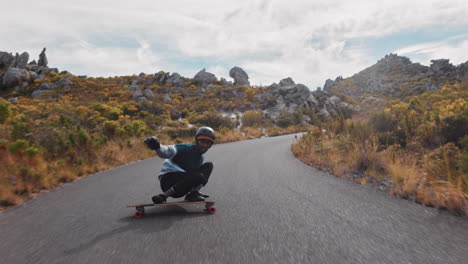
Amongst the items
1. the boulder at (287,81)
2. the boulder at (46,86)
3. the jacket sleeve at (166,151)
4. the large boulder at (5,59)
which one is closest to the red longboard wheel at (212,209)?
the jacket sleeve at (166,151)

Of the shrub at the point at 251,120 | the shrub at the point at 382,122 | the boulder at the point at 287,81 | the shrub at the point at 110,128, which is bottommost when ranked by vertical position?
the shrub at the point at 251,120

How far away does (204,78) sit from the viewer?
225 ft

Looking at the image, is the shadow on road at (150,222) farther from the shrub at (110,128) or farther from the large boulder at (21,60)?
the large boulder at (21,60)

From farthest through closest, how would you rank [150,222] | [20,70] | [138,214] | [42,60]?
[42,60] < [20,70] < [138,214] < [150,222]

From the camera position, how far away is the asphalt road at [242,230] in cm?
227

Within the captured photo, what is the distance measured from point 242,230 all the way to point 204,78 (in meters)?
68.3

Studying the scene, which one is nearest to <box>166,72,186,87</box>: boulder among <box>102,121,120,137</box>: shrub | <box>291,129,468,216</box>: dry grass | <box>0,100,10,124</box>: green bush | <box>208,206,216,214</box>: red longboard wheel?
<box>102,121,120,137</box>: shrub

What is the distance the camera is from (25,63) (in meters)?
60.2

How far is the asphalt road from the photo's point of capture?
89.5 inches

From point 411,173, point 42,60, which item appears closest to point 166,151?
point 411,173

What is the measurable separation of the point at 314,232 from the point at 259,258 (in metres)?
0.93

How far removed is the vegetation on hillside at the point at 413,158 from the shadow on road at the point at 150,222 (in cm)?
357

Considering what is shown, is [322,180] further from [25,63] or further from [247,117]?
[25,63]

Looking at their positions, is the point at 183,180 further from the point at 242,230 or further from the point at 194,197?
the point at 242,230
